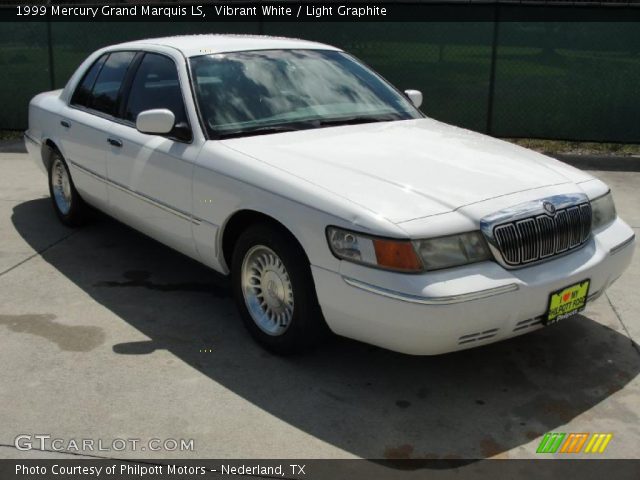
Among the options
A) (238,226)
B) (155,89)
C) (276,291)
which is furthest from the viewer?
(155,89)

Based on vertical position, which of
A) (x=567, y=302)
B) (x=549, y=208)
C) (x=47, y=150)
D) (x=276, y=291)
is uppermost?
(x=549, y=208)

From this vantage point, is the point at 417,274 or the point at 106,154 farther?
the point at 106,154

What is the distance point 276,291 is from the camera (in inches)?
164

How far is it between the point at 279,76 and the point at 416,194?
66.4 inches

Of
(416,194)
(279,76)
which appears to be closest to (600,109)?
(279,76)

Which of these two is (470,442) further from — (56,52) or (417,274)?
(56,52)

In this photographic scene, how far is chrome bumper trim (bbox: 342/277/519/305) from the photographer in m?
3.41

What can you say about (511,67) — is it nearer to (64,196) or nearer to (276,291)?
(64,196)

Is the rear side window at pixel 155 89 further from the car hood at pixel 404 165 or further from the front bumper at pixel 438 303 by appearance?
the front bumper at pixel 438 303

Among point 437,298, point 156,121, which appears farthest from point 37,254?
point 437,298

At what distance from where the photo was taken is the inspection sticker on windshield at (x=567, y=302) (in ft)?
12.2

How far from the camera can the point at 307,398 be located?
12.6 feet

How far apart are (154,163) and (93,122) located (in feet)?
3.72

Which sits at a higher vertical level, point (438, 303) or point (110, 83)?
point (110, 83)
